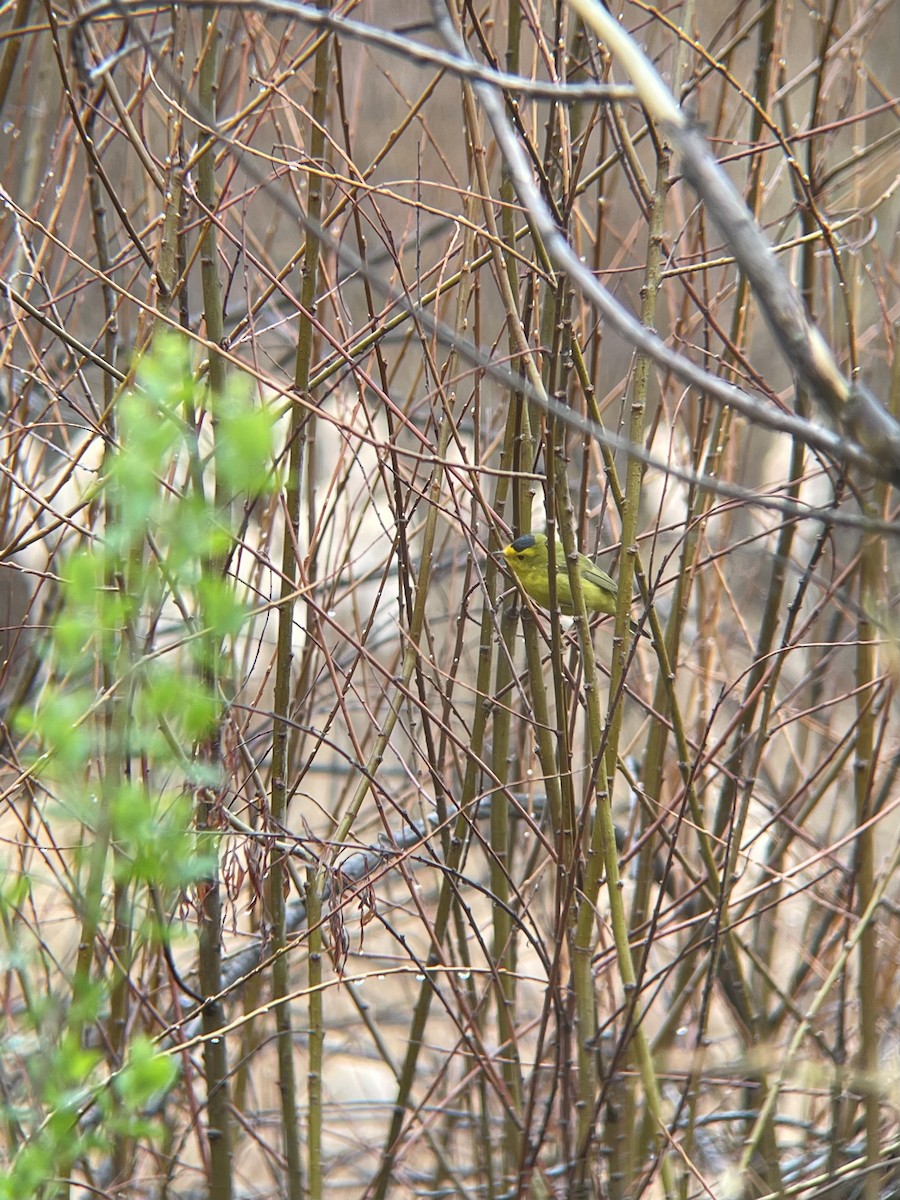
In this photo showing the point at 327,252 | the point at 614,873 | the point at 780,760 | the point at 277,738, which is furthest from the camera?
the point at 780,760

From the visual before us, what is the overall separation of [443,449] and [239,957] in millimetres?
1345

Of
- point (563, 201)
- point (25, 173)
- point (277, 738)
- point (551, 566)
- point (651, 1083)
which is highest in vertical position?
point (25, 173)

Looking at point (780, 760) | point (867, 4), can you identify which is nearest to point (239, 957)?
point (867, 4)

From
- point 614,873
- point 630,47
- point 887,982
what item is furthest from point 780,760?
point 630,47

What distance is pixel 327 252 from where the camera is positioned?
2.68m

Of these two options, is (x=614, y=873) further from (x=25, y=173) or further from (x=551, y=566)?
(x=25, y=173)

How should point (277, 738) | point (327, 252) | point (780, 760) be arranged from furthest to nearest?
point (780, 760), point (327, 252), point (277, 738)

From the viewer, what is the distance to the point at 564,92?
0.90 metres

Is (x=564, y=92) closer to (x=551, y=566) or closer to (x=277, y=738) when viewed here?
(x=551, y=566)

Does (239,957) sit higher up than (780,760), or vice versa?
(780,760)

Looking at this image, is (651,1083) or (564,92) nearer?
(564,92)

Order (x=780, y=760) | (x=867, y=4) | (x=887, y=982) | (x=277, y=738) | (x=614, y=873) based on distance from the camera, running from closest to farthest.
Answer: (x=614, y=873) < (x=277, y=738) < (x=887, y=982) < (x=867, y=4) < (x=780, y=760)

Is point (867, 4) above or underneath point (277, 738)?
above

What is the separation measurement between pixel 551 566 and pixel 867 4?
7.91 feet
